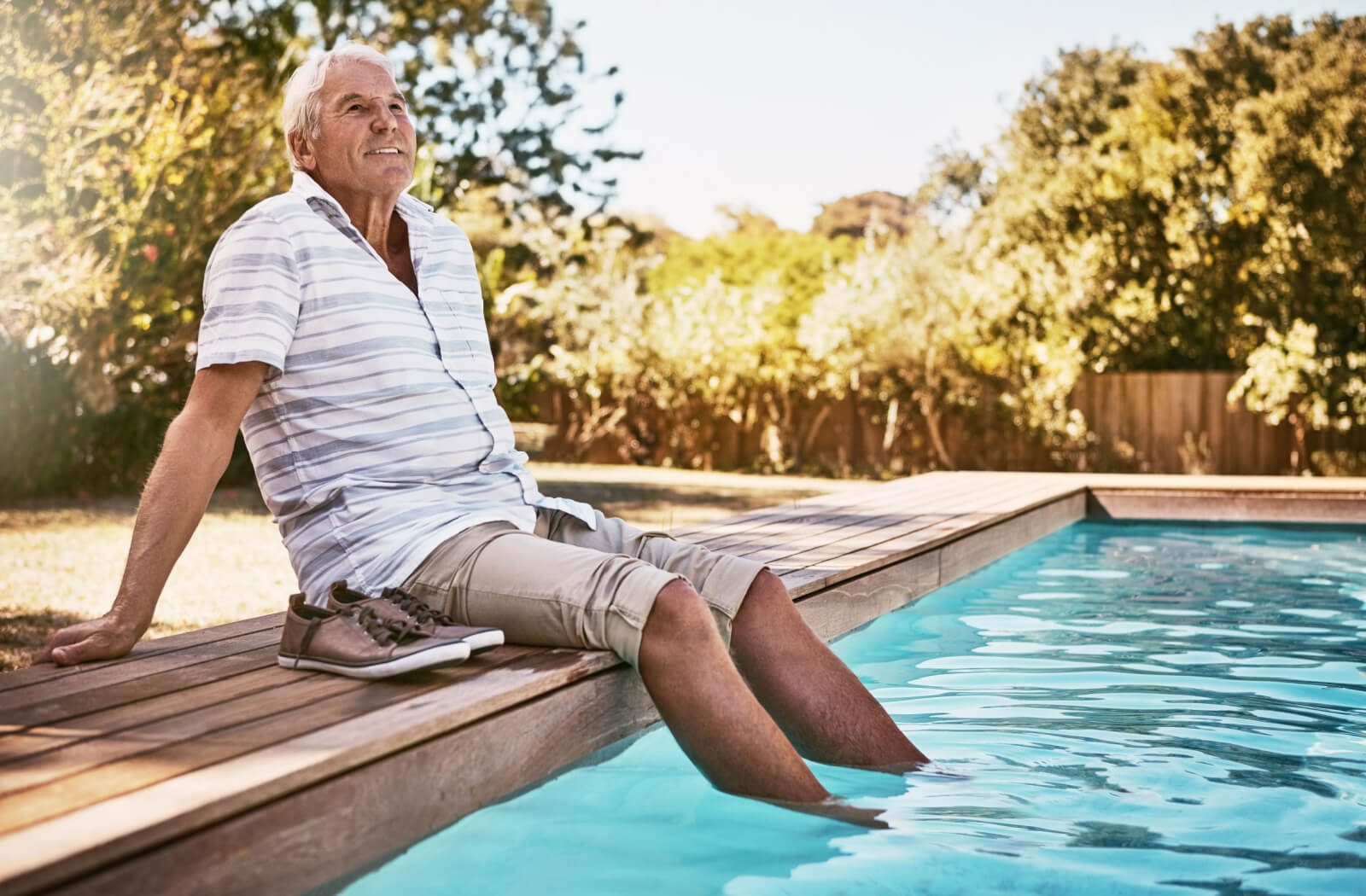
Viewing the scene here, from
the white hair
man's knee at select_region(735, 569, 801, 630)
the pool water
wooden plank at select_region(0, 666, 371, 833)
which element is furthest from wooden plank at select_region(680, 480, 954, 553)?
wooden plank at select_region(0, 666, 371, 833)

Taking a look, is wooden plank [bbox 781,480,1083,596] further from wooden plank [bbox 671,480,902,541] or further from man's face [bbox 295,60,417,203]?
man's face [bbox 295,60,417,203]

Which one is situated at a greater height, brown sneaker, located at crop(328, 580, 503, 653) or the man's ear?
the man's ear

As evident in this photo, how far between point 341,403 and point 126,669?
65 cm

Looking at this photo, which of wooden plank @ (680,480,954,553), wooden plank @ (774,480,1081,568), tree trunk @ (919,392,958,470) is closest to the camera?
wooden plank @ (774,480,1081,568)

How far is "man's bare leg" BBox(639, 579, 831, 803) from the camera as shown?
241cm

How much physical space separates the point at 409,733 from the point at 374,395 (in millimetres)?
825

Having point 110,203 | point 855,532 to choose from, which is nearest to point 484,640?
point 855,532

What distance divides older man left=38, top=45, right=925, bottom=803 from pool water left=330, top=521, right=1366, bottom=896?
20 centimetres

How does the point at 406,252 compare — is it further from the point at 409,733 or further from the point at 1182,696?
the point at 1182,696

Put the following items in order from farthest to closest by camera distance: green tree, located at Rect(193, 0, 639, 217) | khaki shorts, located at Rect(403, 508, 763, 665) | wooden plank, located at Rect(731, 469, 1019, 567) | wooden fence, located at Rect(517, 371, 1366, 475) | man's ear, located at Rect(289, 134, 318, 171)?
green tree, located at Rect(193, 0, 639, 217), wooden fence, located at Rect(517, 371, 1366, 475), wooden plank, located at Rect(731, 469, 1019, 567), man's ear, located at Rect(289, 134, 318, 171), khaki shorts, located at Rect(403, 508, 763, 665)

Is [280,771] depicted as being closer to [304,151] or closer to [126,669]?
[126,669]

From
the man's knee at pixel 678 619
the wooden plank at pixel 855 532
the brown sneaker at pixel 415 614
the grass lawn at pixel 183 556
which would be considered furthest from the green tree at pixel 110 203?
the man's knee at pixel 678 619

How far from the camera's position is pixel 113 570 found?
6.82 meters

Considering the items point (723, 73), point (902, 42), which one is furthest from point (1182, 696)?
point (723, 73)
